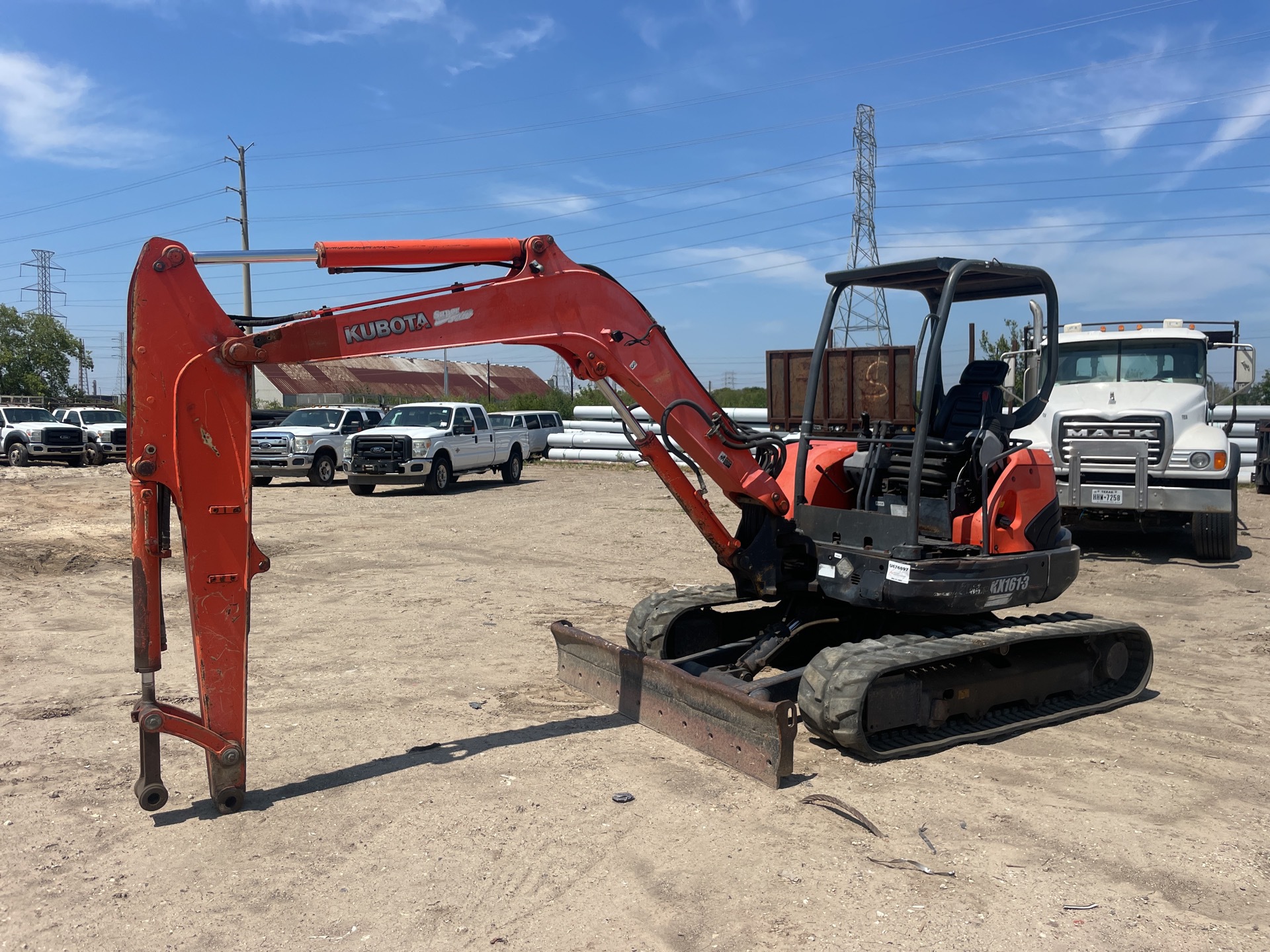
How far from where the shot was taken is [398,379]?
266 ft

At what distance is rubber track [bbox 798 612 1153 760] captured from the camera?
561 centimetres

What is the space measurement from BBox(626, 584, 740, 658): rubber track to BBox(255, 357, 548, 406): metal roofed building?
51.1 m

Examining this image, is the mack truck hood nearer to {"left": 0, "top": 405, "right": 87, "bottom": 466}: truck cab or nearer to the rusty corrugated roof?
{"left": 0, "top": 405, "right": 87, "bottom": 466}: truck cab

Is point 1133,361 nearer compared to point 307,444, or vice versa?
point 1133,361

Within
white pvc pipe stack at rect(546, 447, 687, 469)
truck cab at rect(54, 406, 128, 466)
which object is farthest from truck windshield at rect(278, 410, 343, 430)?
truck cab at rect(54, 406, 128, 466)

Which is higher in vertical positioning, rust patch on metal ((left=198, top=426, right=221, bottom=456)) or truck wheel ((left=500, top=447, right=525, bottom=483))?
rust patch on metal ((left=198, top=426, right=221, bottom=456))

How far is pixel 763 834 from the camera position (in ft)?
15.6

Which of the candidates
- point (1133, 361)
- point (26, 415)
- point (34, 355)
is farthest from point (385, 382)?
point (1133, 361)

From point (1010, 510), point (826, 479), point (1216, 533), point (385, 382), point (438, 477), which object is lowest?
point (1216, 533)

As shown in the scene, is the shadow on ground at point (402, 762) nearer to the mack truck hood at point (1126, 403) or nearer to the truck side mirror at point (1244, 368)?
the mack truck hood at point (1126, 403)

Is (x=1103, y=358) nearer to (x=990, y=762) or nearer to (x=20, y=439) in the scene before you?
(x=990, y=762)

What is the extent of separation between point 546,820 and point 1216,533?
10780 mm

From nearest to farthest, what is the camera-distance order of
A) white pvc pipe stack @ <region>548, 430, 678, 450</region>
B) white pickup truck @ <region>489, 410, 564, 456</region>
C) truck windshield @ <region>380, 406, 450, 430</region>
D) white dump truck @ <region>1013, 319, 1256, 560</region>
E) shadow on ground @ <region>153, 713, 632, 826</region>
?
shadow on ground @ <region>153, 713, 632, 826</region>, white dump truck @ <region>1013, 319, 1256, 560</region>, truck windshield @ <region>380, 406, 450, 430</region>, white pvc pipe stack @ <region>548, 430, 678, 450</region>, white pickup truck @ <region>489, 410, 564, 456</region>

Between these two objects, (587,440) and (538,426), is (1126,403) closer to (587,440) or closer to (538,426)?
(587,440)
